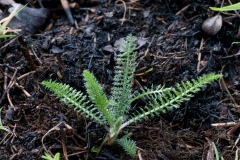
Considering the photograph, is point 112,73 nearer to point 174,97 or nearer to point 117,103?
point 117,103

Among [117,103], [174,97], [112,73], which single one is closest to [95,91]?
[117,103]

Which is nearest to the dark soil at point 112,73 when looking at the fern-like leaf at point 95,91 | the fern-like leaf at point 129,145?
the fern-like leaf at point 129,145

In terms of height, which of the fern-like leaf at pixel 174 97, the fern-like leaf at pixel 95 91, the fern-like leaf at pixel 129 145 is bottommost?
the fern-like leaf at pixel 129 145

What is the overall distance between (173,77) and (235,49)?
42cm

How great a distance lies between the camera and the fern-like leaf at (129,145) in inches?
55.5

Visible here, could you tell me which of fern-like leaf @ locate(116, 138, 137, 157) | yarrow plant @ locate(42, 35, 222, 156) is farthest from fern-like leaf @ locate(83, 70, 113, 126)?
fern-like leaf @ locate(116, 138, 137, 157)

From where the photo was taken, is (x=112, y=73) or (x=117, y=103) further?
(x=112, y=73)

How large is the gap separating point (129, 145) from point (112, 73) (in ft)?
1.55

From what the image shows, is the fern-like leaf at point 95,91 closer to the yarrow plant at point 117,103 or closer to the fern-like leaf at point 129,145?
the yarrow plant at point 117,103

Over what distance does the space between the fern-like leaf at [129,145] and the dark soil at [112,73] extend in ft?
0.26

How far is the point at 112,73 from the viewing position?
1.78 metres

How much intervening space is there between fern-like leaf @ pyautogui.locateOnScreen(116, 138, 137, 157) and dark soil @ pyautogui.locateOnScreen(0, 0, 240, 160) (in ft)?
0.26

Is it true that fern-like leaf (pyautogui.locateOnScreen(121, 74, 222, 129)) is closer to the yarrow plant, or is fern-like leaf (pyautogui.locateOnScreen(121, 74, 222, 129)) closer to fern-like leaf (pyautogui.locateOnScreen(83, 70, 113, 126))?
the yarrow plant

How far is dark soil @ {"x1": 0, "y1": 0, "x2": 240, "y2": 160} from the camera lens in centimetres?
154
